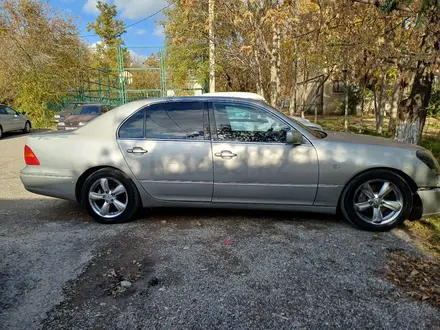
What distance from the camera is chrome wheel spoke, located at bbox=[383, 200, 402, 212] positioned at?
371 centimetres

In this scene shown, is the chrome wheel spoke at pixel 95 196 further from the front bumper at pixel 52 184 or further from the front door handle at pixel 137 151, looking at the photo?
the front door handle at pixel 137 151

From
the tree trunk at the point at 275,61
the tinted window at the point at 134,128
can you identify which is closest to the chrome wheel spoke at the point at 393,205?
the tinted window at the point at 134,128

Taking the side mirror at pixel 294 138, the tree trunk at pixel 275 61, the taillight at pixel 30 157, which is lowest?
the taillight at pixel 30 157

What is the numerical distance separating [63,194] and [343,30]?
6.50 m

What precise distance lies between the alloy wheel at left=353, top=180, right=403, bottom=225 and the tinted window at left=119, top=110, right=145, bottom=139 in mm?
2678

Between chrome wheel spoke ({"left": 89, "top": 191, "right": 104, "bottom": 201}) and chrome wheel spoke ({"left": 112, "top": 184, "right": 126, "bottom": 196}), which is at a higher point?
chrome wheel spoke ({"left": 112, "top": 184, "right": 126, "bottom": 196})

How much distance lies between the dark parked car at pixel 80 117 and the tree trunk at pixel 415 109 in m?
9.89

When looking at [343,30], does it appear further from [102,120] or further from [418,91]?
[102,120]

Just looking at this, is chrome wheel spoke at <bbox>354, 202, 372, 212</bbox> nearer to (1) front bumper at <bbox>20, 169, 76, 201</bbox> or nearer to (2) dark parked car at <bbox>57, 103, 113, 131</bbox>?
(1) front bumper at <bbox>20, 169, 76, 201</bbox>

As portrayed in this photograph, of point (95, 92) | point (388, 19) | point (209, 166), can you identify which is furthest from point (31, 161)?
point (95, 92)

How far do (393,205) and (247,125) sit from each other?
6.28 feet

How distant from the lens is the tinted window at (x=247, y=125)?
12.6ft

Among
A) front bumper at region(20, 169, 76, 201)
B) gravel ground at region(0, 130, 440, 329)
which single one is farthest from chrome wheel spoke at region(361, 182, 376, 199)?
front bumper at region(20, 169, 76, 201)

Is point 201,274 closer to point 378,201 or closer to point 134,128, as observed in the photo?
point 134,128
